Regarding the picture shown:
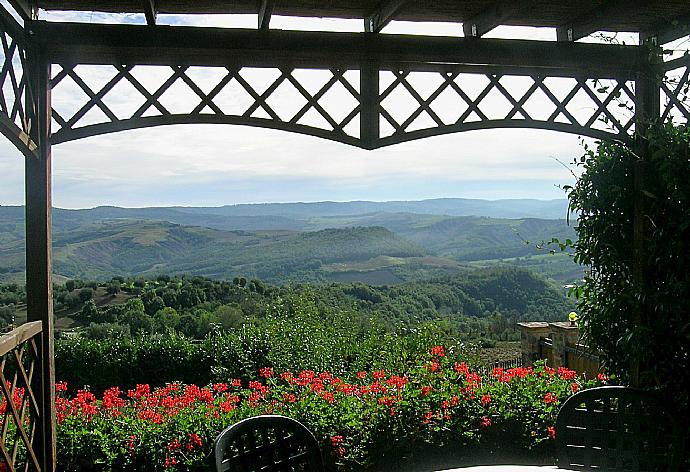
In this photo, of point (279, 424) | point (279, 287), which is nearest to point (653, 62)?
point (279, 424)

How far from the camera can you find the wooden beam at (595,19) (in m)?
3.28

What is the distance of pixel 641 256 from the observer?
3578mm

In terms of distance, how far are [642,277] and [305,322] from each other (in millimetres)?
3080

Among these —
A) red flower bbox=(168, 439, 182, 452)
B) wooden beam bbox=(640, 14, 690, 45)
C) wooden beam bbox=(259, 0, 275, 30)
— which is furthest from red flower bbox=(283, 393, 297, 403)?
wooden beam bbox=(640, 14, 690, 45)

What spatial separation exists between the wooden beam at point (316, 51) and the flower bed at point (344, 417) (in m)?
1.94

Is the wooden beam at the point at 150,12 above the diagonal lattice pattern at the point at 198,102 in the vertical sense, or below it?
above

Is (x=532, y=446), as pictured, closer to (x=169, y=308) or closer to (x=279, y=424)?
(x=279, y=424)

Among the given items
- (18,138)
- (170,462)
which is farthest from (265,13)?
(170,462)

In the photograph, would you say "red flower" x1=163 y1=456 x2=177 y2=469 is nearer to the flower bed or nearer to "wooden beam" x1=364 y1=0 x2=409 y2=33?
the flower bed

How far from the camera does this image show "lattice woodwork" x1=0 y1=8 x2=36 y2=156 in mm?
2609

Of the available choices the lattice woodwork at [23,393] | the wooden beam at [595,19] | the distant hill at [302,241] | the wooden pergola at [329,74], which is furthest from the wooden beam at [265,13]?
the distant hill at [302,241]

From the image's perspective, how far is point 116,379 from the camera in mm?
5871

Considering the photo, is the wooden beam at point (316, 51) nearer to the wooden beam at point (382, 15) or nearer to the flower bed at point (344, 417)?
the wooden beam at point (382, 15)

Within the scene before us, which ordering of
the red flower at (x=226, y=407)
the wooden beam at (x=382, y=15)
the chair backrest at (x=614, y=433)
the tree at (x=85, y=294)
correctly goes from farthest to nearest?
the tree at (x=85, y=294) < the red flower at (x=226, y=407) < the wooden beam at (x=382, y=15) < the chair backrest at (x=614, y=433)
